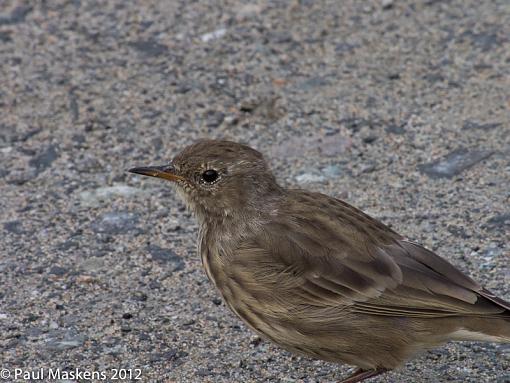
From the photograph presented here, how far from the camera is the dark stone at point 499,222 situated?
7062 millimetres

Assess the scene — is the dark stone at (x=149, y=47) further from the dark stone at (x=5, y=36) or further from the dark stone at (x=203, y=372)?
the dark stone at (x=203, y=372)

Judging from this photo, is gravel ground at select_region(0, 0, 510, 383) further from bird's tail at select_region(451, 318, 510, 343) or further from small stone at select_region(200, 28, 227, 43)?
bird's tail at select_region(451, 318, 510, 343)

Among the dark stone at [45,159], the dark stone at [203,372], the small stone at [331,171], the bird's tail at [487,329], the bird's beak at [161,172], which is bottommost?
the dark stone at [45,159]

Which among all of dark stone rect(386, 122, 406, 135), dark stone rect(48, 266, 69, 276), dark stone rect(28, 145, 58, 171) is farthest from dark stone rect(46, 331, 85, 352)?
dark stone rect(386, 122, 406, 135)

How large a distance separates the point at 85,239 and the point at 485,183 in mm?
2776

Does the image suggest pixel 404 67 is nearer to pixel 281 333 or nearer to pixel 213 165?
pixel 213 165

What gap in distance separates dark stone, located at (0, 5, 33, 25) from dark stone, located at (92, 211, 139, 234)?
2.94 metres

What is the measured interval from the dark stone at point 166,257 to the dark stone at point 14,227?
0.90 m

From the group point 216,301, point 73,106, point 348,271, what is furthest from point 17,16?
point 348,271

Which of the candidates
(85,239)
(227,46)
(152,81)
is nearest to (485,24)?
(227,46)

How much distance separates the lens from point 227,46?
30.3 ft

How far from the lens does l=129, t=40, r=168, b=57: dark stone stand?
917 cm

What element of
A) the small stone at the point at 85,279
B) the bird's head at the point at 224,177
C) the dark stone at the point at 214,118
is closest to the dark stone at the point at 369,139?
the dark stone at the point at 214,118

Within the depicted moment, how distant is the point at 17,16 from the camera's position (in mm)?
9641
